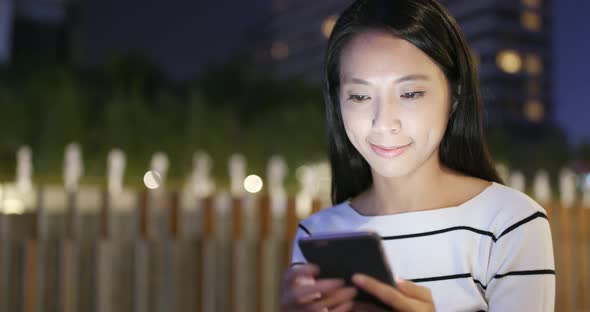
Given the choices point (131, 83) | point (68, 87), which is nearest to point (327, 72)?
point (68, 87)

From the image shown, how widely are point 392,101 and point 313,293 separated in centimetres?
32

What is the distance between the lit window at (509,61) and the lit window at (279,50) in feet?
67.9

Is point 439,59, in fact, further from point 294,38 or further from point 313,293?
point 294,38

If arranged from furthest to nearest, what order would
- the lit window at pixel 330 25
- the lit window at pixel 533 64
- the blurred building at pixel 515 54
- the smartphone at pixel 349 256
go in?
1. the lit window at pixel 533 64
2. the blurred building at pixel 515 54
3. the lit window at pixel 330 25
4. the smartphone at pixel 349 256

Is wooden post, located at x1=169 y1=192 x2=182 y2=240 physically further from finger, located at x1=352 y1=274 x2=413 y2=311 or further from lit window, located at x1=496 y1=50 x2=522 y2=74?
lit window, located at x1=496 y1=50 x2=522 y2=74

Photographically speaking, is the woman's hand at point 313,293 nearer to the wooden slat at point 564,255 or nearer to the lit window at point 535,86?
the wooden slat at point 564,255

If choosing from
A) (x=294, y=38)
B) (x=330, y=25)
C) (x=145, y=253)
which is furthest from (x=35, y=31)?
(x=294, y=38)

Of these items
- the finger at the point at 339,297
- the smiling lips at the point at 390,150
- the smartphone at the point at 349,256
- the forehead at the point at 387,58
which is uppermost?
the forehead at the point at 387,58

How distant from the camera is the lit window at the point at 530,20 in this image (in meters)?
32.8

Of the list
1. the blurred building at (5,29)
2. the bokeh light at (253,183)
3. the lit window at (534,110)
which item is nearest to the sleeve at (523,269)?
the bokeh light at (253,183)

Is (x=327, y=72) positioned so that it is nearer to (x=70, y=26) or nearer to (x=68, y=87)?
(x=68, y=87)

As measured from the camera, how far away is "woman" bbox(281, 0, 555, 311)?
96 centimetres

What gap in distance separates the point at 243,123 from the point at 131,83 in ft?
12.6

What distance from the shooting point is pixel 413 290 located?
0.94 meters
